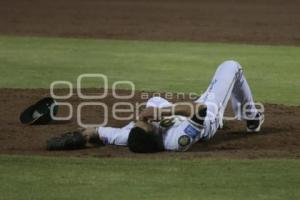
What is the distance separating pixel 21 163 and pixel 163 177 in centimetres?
129

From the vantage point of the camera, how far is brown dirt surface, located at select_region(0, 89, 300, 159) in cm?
795

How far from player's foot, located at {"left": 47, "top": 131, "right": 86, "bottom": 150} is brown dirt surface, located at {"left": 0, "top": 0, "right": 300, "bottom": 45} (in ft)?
38.4

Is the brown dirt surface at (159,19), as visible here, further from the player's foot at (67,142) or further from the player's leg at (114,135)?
the player's foot at (67,142)

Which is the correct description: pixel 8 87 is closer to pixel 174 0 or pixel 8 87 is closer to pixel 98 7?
pixel 98 7

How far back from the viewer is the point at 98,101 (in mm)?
11148

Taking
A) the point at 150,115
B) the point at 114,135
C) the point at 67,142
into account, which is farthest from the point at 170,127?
the point at 67,142

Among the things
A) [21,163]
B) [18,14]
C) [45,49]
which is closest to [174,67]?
[45,49]

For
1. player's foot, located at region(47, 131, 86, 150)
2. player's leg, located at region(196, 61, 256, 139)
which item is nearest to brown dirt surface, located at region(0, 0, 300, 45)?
player's leg, located at region(196, 61, 256, 139)

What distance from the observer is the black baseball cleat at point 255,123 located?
9039 millimetres

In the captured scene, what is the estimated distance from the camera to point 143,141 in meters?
7.77

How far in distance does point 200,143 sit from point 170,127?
0.72 m

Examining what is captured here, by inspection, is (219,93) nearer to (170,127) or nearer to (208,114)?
(208,114)

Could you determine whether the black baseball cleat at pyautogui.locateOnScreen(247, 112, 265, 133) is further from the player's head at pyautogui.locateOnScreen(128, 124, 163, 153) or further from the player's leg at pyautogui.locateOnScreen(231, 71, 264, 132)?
the player's head at pyautogui.locateOnScreen(128, 124, 163, 153)

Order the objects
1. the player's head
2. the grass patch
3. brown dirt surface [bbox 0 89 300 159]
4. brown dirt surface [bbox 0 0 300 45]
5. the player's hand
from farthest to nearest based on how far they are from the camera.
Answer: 1. brown dirt surface [bbox 0 0 300 45]
2. the grass patch
3. brown dirt surface [bbox 0 89 300 159]
4. the player's hand
5. the player's head
